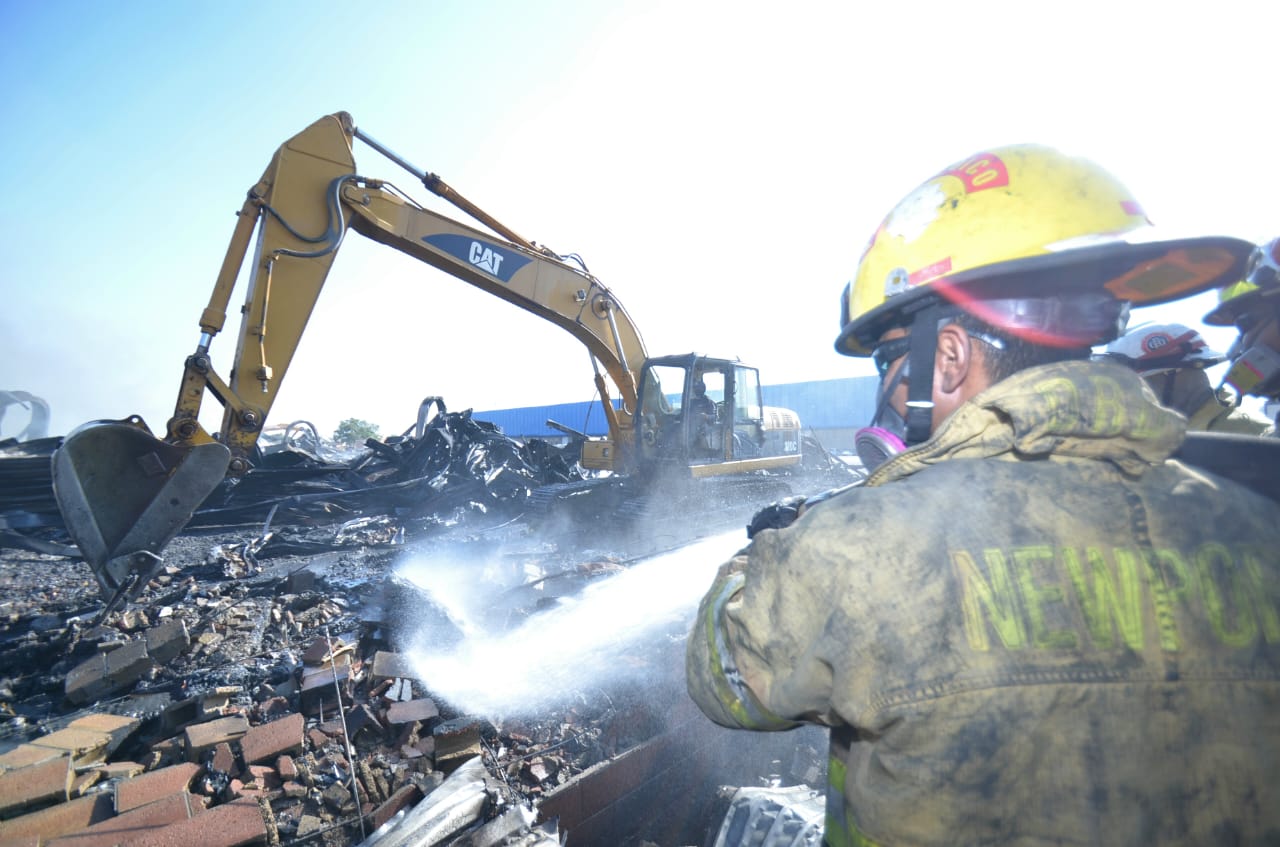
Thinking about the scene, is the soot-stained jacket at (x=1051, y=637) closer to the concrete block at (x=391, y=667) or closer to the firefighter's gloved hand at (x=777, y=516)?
the firefighter's gloved hand at (x=777, y=516)

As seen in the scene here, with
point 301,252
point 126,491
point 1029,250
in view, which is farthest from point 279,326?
point 1029,250

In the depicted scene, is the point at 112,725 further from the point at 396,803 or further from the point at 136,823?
the point at 396,803

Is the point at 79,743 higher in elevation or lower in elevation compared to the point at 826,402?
lower

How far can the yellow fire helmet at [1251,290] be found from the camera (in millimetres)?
2596

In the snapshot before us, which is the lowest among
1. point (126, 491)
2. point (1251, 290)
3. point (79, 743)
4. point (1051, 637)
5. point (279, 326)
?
point (79, 743)

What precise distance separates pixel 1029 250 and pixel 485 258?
21.2ft

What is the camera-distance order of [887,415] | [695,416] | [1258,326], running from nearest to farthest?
[887,415] → [1258,326] → [695,416]

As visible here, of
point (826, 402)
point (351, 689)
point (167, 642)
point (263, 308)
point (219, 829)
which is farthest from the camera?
point (826, 402)

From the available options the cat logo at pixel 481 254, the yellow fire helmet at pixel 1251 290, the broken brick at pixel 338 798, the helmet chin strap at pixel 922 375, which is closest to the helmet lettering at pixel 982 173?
the helmet chin strap at pixel 922 375

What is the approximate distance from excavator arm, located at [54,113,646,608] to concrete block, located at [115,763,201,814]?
2123mm

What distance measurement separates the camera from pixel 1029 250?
1305mm

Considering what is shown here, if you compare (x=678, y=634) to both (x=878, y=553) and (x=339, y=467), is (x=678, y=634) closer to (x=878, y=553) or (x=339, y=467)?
(x=878, y=553)

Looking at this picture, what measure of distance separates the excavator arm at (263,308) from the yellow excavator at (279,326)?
0.03 feet

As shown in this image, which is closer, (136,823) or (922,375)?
(922,375)
